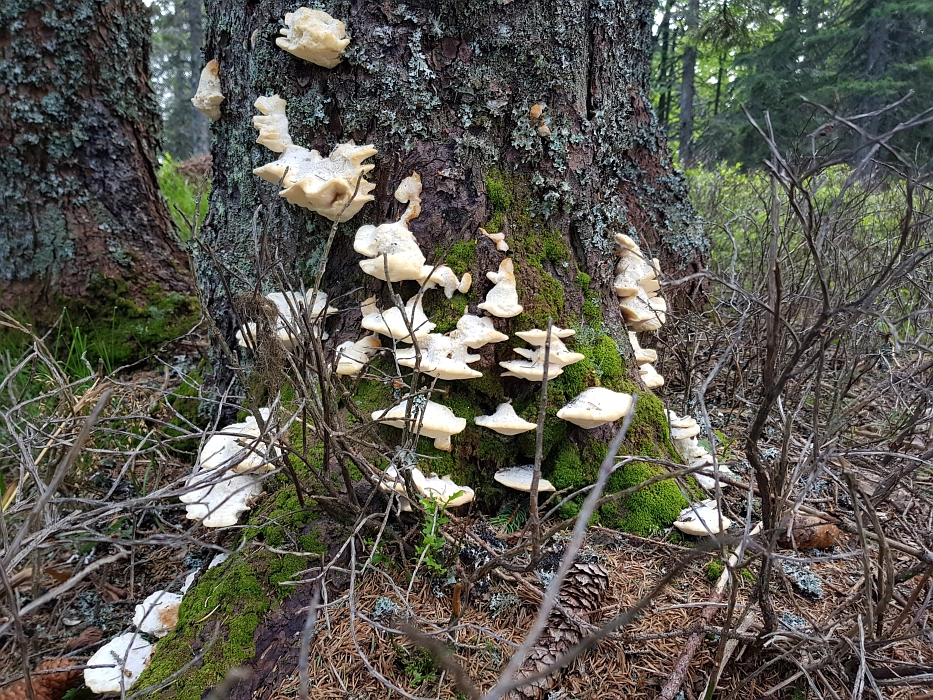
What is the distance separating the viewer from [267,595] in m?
2.02

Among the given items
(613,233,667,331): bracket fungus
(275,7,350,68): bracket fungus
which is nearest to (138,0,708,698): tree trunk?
(275,7,350,68): bracket fungus

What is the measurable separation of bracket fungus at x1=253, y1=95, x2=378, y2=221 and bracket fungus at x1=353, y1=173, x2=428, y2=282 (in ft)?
0.50

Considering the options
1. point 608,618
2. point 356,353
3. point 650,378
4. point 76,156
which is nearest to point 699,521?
point 608,618

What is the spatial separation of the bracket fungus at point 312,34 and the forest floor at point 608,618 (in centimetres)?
168

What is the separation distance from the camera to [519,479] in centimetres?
248

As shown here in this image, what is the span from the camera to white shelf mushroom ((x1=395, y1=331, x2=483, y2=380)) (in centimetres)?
233

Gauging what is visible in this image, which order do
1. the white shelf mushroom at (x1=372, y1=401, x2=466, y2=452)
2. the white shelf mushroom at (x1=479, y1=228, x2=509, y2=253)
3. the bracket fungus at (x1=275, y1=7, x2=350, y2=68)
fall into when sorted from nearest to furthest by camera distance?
1. the white shelf mushroom at (x1=372, y1=401, x2=466, y2=452)
2. the bracket fungus at (x1=275, y1=7, x2=350, y2=68)
3. the white shelf mushroom at (x1=479, y1=228, x2=509, y2=253)

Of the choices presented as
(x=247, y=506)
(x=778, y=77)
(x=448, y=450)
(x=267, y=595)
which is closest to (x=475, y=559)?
(x=448, y=450)

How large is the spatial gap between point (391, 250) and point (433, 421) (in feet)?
2.68

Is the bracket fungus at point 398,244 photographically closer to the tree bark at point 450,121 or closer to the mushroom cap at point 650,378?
the tree bark at point 450,121

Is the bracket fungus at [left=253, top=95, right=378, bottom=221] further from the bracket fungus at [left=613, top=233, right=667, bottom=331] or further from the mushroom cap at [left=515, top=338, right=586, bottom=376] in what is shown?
the bracket fungus at [left=613, top=233, right=667, bottom=331]

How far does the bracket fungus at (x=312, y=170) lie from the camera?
7.97 feet

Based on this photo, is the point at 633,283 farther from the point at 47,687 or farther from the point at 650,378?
the point at 47,687

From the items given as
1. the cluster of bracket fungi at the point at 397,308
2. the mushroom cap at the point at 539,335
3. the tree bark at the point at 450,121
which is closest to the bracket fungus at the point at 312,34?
the cluster of bracket fungi at the point at 397,308
